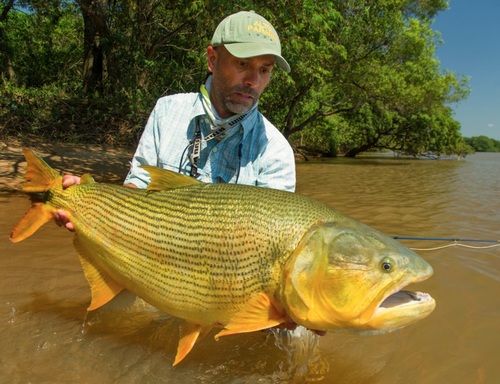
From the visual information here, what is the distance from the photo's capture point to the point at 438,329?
3258 millimetres

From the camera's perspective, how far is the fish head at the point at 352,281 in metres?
1.70

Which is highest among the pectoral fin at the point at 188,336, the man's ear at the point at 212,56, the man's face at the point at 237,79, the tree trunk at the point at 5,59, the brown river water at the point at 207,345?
the tree trunk at the point at 5,59

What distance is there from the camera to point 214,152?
10.3ft

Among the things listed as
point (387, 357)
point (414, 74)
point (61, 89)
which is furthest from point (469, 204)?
point (414, 74)

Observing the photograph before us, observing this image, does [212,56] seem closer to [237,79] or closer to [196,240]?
[237,79]

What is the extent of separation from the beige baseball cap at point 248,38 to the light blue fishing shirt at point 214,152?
0.50 meters

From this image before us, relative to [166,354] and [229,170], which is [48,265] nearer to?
[166,354]

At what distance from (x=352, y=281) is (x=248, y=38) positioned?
1841 mm

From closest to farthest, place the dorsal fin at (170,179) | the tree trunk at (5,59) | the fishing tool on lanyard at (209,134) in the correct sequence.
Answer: the dorsal fin at (170,179)
the fishing tool on lanyard at (209,134)
the tree trunk at (5,59)

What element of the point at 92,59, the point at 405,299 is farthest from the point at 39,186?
the point at 92,59

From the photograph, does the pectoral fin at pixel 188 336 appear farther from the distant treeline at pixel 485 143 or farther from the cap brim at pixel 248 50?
the distant treeline at pixel 485 143

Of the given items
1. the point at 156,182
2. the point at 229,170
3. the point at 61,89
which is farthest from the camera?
the point at 61,89

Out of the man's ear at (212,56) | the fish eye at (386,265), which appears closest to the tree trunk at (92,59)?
the man's ear at (212,56)

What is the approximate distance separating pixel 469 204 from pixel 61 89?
12.2m
